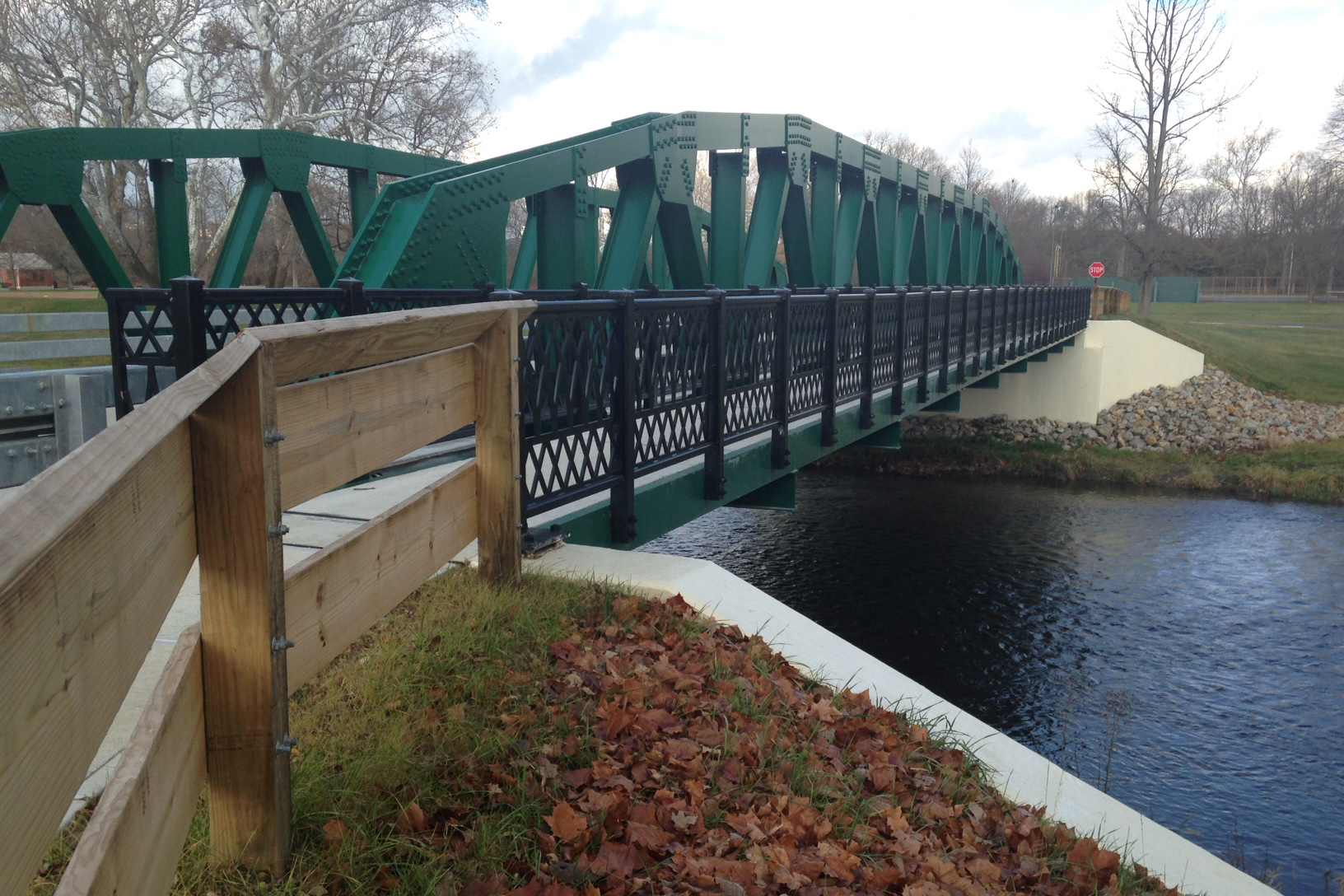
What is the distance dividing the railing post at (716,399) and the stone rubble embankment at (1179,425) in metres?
24.4

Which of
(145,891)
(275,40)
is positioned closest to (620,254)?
(145,891)

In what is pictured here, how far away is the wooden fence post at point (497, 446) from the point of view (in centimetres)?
436

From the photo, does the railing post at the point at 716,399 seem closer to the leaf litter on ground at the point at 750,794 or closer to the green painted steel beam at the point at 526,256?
the leaf litter on ground at the point at 750,794

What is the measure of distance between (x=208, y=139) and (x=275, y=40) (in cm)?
1770

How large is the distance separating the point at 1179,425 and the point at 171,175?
2799 cm

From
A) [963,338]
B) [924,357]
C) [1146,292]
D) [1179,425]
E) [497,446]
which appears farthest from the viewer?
[1146,292]

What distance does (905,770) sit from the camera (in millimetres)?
4066

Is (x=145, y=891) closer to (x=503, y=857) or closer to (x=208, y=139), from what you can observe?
(x=503, y=857)

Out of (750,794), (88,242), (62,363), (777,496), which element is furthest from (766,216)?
(62,363)

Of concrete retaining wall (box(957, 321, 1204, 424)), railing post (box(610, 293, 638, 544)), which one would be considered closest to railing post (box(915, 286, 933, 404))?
railing post (box(610, 293, 638, 544))

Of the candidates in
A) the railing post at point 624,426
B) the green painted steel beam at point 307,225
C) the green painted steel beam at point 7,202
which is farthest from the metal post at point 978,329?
the green painted steel beam at point 7,202

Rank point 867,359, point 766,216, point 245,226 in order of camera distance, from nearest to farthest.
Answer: point 867,359 < point 245,226 < point 766,216

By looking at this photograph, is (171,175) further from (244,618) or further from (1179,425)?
(1179,425)

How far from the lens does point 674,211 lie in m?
12.6
